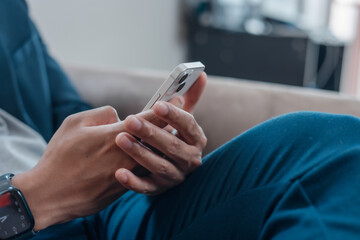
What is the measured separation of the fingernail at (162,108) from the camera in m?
0.51

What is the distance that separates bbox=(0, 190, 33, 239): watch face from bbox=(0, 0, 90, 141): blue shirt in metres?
0.33

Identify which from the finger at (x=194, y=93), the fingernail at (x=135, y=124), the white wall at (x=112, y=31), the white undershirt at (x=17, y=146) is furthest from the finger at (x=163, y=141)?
the white wall at (x=112, y=31)

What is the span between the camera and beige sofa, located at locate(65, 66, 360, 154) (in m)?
0.90

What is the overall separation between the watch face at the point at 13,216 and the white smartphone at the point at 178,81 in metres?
0.21

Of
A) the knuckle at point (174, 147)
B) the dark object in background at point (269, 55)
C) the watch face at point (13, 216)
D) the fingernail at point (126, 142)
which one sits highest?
the fingernail at point (126, 142)

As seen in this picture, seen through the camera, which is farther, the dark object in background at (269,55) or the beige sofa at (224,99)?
the dark object in background at (269,55)

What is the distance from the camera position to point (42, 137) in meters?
0.89

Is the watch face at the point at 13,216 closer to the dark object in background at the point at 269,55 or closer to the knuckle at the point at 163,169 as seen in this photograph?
the knuckle at the point at 163,169

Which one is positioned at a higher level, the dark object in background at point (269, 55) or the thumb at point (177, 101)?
the thumb at point (177, 101)

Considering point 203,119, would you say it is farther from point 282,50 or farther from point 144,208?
point 282,50

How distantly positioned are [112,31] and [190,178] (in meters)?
1.66

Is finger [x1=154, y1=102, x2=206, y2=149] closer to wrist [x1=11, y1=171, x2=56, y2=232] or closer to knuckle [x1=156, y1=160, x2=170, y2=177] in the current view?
knuckle [x1=156, y1=160, x2=170, y2=177]

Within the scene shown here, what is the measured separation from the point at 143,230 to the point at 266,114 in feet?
1.37

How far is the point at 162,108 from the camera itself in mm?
508
